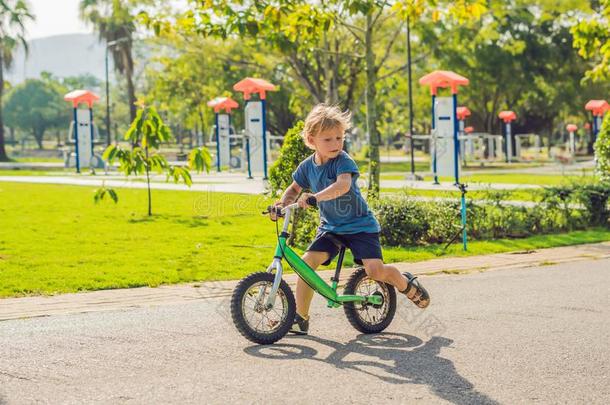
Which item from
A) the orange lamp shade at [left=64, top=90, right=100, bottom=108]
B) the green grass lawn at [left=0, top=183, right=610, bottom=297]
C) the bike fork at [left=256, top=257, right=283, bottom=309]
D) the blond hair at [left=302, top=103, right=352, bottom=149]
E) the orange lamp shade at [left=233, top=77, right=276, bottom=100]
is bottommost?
the green grass lawn at [left=0, top=183, right=610, bottom=297]

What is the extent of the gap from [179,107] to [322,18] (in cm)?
3982

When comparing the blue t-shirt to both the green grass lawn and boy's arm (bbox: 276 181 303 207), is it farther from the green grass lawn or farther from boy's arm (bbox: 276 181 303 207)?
the green grass lawn

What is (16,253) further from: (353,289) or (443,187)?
(443,187)

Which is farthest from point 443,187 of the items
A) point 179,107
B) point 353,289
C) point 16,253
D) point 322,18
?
point 179,107

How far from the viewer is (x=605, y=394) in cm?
455

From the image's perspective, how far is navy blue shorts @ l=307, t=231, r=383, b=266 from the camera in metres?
5.73

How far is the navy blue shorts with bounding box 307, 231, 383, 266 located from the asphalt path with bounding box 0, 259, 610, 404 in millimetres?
586

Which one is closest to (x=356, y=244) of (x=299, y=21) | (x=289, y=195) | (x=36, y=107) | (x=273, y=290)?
(x=289, y=195)

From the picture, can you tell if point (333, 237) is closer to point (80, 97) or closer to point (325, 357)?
point (325, 357)

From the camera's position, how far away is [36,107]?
334 feet

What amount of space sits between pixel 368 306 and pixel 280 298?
2.50 feet

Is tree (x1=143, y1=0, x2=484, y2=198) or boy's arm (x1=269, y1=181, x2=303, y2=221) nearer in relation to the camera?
boy's arm (x1=269, y1=181, x2=303, y2=221)

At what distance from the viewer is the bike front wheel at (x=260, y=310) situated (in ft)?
17.9

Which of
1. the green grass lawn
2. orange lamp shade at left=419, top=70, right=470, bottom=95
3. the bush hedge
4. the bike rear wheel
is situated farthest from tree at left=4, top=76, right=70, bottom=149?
the bike rear wheel
